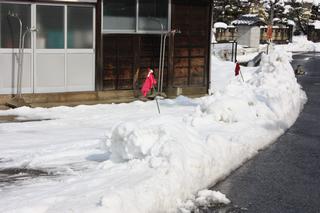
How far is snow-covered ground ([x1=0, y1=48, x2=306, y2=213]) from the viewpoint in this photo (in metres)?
5.88

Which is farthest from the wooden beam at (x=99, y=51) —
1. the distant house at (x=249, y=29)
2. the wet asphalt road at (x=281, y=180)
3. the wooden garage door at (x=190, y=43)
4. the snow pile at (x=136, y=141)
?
the distant house at (x=249, y=29)

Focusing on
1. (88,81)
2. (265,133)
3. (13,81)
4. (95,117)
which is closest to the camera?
(265,133)

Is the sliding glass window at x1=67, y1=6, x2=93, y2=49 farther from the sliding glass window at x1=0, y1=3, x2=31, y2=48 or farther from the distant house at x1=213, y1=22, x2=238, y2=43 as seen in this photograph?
the distant house at x1=213, y1=22, x2=238, y2=43

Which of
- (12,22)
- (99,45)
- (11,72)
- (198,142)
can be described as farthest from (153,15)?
(198,142)

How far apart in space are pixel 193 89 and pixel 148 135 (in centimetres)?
982

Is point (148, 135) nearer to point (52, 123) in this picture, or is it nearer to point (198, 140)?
point (198, 140)

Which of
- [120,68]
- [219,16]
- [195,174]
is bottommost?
[195,174]

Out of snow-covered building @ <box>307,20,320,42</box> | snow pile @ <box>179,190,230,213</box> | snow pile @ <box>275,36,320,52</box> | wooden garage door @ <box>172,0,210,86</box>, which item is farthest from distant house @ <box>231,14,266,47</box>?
snow pile @ <box>179,190,230,213</box>

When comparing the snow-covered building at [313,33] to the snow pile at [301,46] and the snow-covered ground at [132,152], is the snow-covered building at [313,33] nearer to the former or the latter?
the snow pile at [301,46]

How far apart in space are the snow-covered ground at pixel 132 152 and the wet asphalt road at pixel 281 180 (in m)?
0.22

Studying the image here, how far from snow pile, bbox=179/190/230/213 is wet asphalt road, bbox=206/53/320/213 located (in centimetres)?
15

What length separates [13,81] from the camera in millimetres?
13383

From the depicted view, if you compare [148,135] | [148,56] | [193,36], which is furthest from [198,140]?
[193,36]

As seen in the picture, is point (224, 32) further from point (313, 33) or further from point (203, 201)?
point (203, 201)
